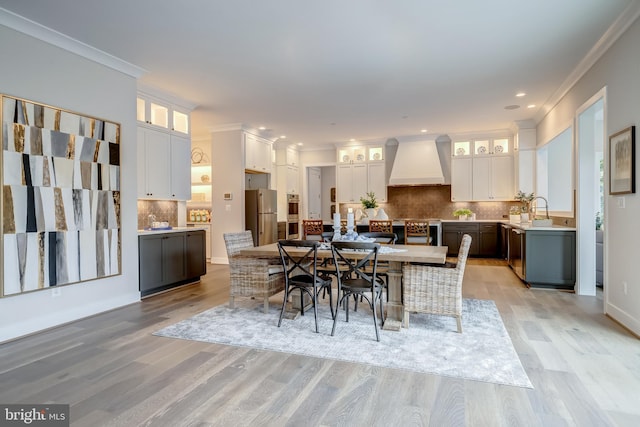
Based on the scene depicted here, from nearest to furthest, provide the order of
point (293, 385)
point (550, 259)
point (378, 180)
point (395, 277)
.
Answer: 1. point (293, 385)
2. point (395, 277)
3. point (550, 259)
4. point (378, 180)

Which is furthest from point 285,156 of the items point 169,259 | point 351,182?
point 169,259

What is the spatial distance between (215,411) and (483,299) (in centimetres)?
357

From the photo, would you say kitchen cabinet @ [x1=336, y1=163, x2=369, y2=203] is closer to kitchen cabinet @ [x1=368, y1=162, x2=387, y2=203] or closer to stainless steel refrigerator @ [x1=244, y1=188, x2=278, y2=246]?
kitchen cabinet @ [x1=368, y1=162, x2=387, y2=203]

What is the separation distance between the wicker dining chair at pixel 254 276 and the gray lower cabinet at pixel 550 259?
3.53m

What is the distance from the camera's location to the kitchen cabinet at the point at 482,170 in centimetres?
799

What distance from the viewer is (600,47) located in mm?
3781

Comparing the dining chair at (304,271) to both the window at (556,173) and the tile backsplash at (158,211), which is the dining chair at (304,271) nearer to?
the tile backsplash at (158,211)

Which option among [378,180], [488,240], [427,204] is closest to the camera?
[488,240]

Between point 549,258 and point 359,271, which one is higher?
point 359,271

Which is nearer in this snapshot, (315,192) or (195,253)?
(195,253)

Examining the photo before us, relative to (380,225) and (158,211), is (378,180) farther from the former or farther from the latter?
Result: (158,211)

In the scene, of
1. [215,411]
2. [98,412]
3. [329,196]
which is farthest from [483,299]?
[329,196]

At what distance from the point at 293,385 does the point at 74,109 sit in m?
3.56

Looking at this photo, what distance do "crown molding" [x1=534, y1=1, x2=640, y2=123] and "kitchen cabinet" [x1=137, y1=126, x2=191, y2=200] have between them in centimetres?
544
